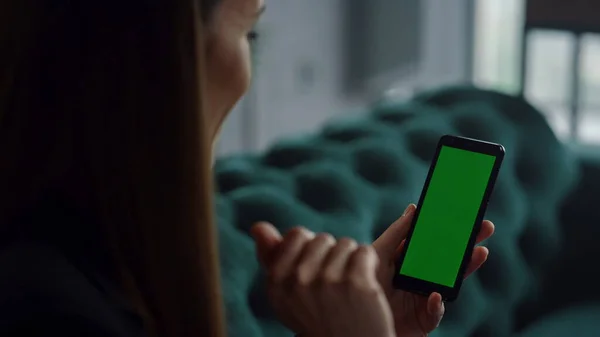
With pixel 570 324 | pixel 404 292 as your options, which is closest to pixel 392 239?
pixel 404 292

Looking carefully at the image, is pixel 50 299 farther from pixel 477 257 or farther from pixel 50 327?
pixel 477 257

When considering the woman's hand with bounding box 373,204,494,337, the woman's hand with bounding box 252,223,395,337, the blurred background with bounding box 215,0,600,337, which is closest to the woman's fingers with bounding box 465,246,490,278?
the woman's hand with bounding box 373,204,494,337

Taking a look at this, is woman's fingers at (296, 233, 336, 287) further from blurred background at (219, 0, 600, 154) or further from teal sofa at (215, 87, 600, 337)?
blurred background at (219, 0, 600, 154)

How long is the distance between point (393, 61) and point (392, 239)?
2.40m

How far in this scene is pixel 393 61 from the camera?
3.16m

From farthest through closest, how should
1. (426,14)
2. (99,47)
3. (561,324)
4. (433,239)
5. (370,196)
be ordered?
(426,14) < (561,324) < (370,196) < (433,239) < (99,47)

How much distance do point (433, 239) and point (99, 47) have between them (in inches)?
13.6

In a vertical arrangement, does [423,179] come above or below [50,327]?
below

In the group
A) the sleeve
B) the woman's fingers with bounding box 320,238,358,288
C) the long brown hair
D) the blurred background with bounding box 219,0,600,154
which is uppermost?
the long brown hair

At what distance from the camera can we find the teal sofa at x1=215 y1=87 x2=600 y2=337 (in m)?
1.33

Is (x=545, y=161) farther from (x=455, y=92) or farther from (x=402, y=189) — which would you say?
(x=402, y=189)

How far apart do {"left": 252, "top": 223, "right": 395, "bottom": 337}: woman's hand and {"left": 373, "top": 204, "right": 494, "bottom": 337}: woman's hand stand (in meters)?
0.13

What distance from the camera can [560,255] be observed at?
5.94ft

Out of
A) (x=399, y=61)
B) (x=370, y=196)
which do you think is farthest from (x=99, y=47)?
(x=399, y=61)
